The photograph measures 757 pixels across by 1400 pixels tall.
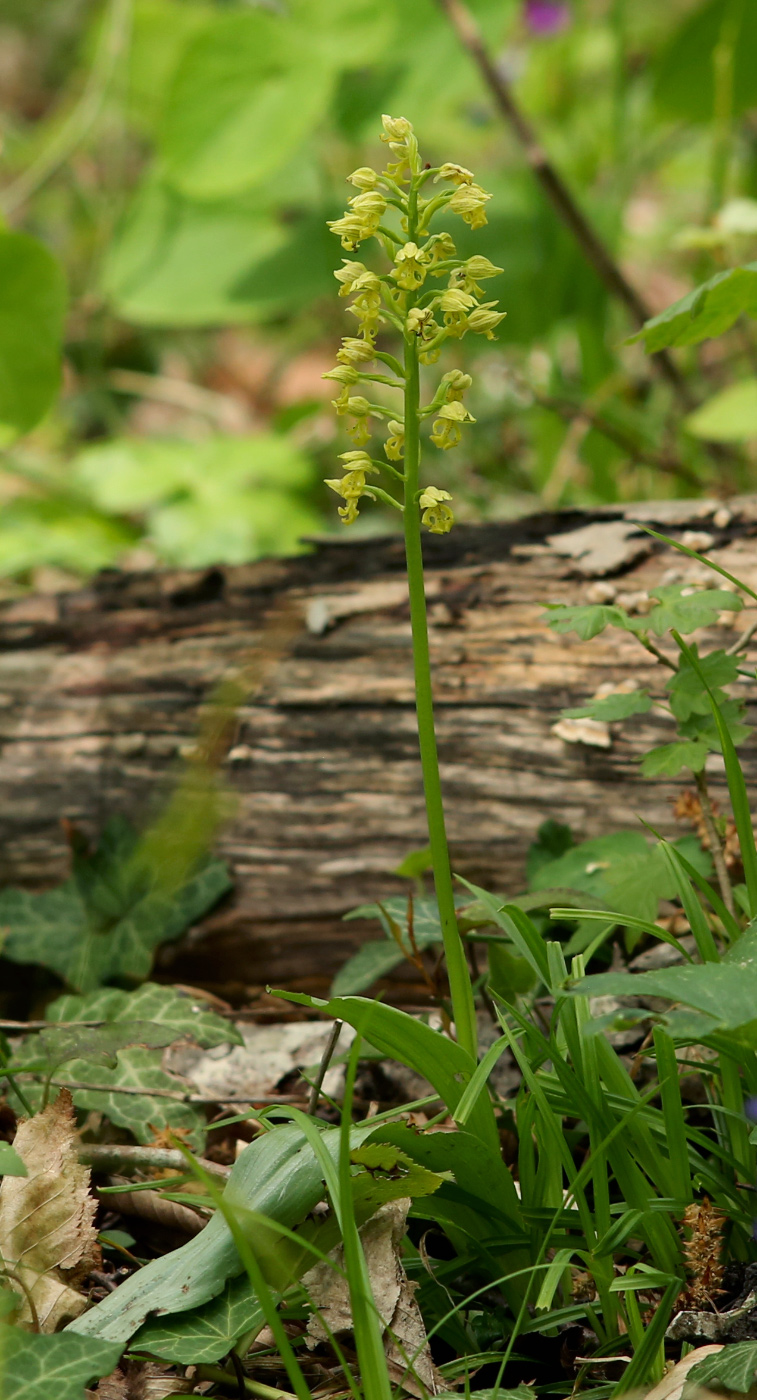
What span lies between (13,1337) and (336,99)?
3326 mm

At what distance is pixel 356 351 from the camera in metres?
0.96

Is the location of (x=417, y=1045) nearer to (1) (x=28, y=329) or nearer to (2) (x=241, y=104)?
(1) (x=28, y=329)

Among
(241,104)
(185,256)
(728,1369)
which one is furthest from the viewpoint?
(185,256)

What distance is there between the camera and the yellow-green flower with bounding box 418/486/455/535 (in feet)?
3.06

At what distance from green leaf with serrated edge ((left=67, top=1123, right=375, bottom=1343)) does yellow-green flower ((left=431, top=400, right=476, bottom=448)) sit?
0.62m

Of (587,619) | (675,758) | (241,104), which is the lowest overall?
(675,758)

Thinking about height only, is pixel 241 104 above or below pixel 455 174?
above

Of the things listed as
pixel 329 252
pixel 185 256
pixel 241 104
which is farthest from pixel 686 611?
pixel 185 256

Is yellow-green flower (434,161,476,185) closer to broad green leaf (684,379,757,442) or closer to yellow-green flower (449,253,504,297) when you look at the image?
yellow-green flower (449,253,504,297)

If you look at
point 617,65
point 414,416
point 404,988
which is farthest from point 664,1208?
point 617,65

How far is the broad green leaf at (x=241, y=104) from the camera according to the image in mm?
2771

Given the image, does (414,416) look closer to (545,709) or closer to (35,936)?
(545,709)

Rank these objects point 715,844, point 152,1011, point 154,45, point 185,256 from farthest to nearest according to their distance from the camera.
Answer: point 154,45
point 185,256
point 152,1011
point 715,844

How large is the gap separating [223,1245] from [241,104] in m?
2.91
